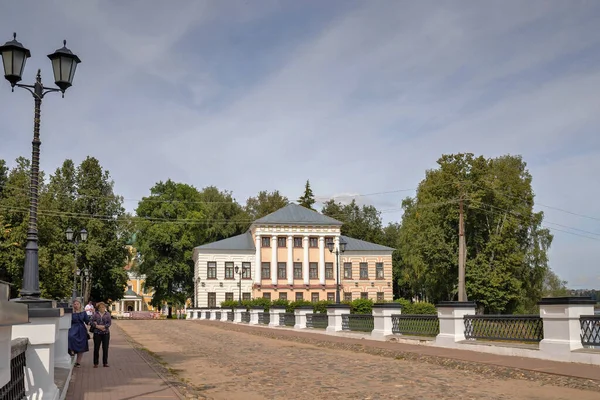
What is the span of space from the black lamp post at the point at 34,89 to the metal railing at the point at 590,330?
11.6 meters

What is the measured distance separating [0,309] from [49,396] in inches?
162

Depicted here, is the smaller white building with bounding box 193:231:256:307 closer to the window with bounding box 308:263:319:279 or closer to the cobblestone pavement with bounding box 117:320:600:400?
the window with bounding box 308:263:319:279

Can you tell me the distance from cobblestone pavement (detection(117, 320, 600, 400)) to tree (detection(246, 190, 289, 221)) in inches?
2857

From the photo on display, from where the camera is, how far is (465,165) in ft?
162

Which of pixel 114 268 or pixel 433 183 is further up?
pixel 433 183

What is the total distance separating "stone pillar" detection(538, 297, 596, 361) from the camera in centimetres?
1415

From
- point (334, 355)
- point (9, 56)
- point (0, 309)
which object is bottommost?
point (334, 355)

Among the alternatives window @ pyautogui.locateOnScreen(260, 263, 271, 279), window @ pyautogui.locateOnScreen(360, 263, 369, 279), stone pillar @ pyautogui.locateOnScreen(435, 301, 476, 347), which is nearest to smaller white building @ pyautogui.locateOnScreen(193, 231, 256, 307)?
window @ pyautogui.locateOnScreen(260, 263, 271, 279)

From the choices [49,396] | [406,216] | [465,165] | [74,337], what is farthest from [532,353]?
[406,216]

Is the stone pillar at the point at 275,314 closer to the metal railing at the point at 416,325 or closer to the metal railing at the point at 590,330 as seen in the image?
the metal railing at the point at 416,325

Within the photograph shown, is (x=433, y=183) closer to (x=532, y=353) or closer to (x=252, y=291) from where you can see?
(x=252, y=291)

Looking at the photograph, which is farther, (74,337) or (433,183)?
(433,183)

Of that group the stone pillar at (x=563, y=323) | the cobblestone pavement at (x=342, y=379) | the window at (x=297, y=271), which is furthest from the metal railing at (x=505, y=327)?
the window at (x=297, y=271)

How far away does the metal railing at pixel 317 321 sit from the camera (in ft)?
100
